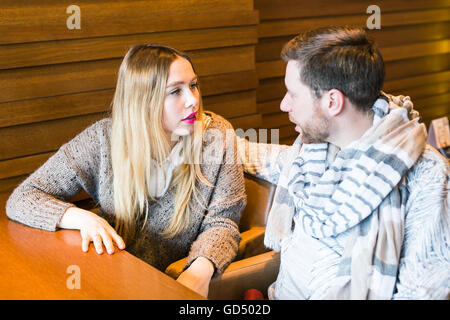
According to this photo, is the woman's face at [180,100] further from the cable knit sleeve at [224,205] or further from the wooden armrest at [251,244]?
the wooden armrest at [251,244]

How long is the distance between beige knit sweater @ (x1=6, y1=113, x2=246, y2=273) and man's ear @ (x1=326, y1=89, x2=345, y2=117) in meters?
0.59

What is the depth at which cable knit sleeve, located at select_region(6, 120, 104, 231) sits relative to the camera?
1.89 meters

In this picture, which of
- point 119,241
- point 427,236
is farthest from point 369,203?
point 119,241

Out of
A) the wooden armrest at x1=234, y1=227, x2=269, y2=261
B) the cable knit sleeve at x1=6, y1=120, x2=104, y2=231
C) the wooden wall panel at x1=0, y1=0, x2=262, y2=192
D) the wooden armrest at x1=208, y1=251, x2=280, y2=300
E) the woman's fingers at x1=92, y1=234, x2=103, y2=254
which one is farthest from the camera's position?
the wooden wall panel at x1=0, y1=0, x2=262, y2=192

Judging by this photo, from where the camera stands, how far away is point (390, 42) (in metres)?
4.45

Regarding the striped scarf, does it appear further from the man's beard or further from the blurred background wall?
the blurred background wall

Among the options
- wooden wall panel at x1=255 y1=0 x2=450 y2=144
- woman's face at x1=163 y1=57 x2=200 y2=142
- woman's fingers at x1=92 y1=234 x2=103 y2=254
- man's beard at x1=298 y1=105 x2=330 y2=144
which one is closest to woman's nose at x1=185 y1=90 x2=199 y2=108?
woman's face at x1=163 y1=57 x2=200 y2=142

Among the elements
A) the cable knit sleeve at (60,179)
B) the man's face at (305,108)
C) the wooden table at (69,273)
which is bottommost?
the wooden table at (69,273)

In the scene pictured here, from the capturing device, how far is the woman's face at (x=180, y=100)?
6.30 feet

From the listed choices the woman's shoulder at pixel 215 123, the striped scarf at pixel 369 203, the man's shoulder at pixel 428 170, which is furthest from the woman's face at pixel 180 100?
the man's shoulder at pixel 428 170

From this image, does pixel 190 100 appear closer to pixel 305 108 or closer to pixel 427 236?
pixel 305 108

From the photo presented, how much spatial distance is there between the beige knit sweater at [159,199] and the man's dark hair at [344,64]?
61cm

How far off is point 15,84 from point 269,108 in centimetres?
194
